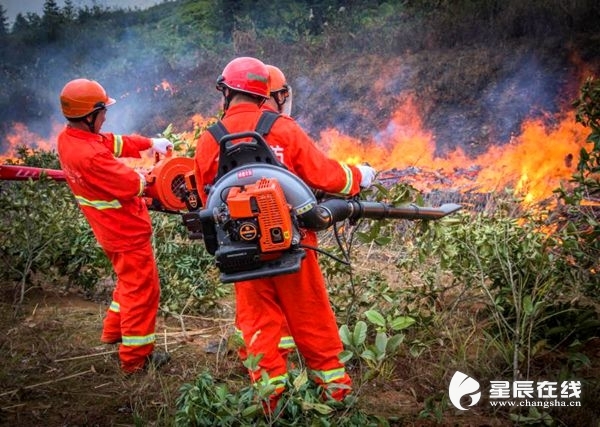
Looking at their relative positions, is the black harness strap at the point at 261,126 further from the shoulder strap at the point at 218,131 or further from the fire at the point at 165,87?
the fire at the point at 165,87

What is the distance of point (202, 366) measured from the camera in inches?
175

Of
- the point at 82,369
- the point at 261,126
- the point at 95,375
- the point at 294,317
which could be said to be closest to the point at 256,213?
the point at 261,126

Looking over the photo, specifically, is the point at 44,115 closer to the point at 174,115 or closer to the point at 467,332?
the point at 174,115

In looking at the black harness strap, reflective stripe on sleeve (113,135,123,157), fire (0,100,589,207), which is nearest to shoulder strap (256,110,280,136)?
the black harness strap

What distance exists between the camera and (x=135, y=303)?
427 centimetres

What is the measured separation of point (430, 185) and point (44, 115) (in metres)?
11.0

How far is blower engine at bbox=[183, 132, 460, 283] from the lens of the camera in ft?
9.28

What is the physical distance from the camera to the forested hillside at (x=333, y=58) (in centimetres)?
985

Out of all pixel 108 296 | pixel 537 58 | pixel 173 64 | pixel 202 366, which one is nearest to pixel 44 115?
pixel 173 64

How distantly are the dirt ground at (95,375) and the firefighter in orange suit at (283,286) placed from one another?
Result: 0.44m

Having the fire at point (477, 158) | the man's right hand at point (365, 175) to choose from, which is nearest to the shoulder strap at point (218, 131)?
the man's right hand at point (365, 175)

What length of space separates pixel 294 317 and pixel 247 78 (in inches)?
53.4

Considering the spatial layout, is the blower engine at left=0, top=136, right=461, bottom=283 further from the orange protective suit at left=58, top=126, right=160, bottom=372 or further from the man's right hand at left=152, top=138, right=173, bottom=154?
the man's right hand at left=152, top=138, right=173, bottom=154

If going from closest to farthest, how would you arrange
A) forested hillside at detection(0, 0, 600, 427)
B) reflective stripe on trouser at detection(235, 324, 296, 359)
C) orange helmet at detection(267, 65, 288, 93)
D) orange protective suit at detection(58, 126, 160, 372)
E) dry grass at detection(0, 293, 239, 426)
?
forested hillside at detection(0, 0, 600, 427) < reflective stripe on trouser at detection(235, 324, 296, 359) < dry grass at detection(0, 293, 239, 426) < orange helmet at detection(267, 65, 288, 93) < orange protective suit at detection(58, 126, 160, 372)
